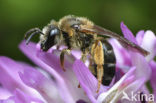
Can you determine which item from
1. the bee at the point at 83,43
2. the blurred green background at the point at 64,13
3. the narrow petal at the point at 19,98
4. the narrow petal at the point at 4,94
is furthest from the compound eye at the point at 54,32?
the blurred green background at the point at 64,13

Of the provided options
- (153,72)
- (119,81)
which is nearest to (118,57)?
(153,72)

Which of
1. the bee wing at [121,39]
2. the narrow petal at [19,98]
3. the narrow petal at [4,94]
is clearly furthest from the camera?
the narrow petal at [4,94]

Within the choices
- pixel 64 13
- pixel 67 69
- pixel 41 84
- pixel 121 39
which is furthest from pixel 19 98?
pixel 64 13

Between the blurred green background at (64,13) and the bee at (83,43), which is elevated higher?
A: the blurred green background at (64,13)

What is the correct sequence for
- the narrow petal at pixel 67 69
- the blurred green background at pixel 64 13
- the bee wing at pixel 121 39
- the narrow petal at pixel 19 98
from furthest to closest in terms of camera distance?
the blurred green background at pixel 64 13, the narrow petal at pixel 67 69, the narrow petal at pixel 19 98, the bee wing at pixel 121 39

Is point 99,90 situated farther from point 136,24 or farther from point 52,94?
point 136,24

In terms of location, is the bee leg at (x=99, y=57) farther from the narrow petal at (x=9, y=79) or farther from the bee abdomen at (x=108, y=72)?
the narrow petal at (x=9, y=79)

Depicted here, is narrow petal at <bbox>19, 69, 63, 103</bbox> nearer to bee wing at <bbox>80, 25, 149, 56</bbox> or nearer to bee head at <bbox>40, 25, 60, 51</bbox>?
bee head at <bbox>40, 25, 60, 51</bbox>
